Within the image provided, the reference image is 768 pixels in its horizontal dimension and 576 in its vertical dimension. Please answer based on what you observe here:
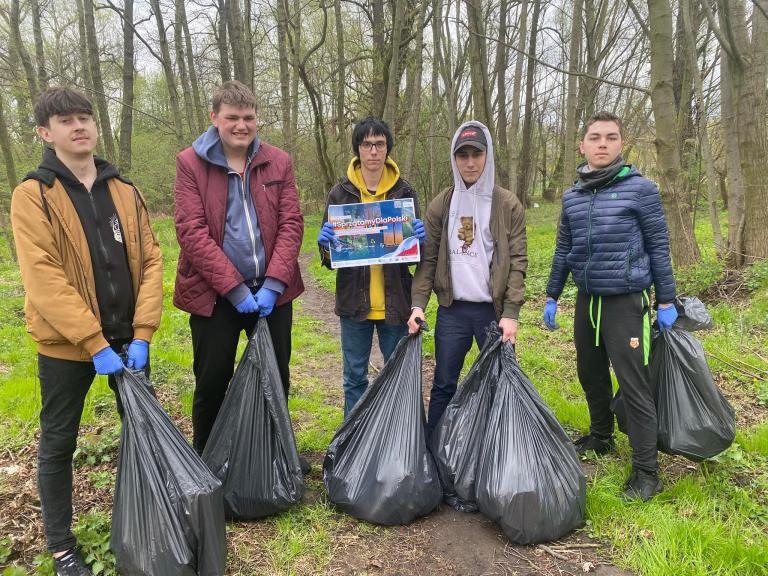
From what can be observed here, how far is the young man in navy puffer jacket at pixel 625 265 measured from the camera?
7.80 feet

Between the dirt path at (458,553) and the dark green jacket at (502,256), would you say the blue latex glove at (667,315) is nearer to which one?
the dark green jacket at (502,256)

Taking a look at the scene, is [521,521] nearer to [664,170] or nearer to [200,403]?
[200,403]

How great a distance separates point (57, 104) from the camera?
6.25 feet

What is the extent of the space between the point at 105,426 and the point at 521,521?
269cm

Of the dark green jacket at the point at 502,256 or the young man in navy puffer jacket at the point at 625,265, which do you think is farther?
the dark green jacket at the point at 502,256

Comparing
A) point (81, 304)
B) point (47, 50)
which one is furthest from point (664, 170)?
point (47, 50)

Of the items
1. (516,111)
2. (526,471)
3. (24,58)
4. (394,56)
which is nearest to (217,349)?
(526,471)

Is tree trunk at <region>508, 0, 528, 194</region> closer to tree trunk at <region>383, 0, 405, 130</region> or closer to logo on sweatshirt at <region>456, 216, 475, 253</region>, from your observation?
tree trunk at <region>383, 0, 405, 130</region>

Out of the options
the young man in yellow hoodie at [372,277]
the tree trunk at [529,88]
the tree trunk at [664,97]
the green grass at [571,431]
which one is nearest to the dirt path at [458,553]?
the green grass at [571,431]

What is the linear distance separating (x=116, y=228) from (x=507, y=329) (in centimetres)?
186

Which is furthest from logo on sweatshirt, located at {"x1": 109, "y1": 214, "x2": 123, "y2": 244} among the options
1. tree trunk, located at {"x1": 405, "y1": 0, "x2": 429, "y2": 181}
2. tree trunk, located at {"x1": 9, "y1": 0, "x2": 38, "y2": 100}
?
tree trunk, located at {"x1": 9, "y1": 0, "x2": 38, "y2": 100}

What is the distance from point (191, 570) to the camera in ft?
6.07

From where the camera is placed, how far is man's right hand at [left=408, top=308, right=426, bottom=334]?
8.36 ft

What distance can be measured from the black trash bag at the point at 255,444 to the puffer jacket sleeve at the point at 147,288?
1.52ft
